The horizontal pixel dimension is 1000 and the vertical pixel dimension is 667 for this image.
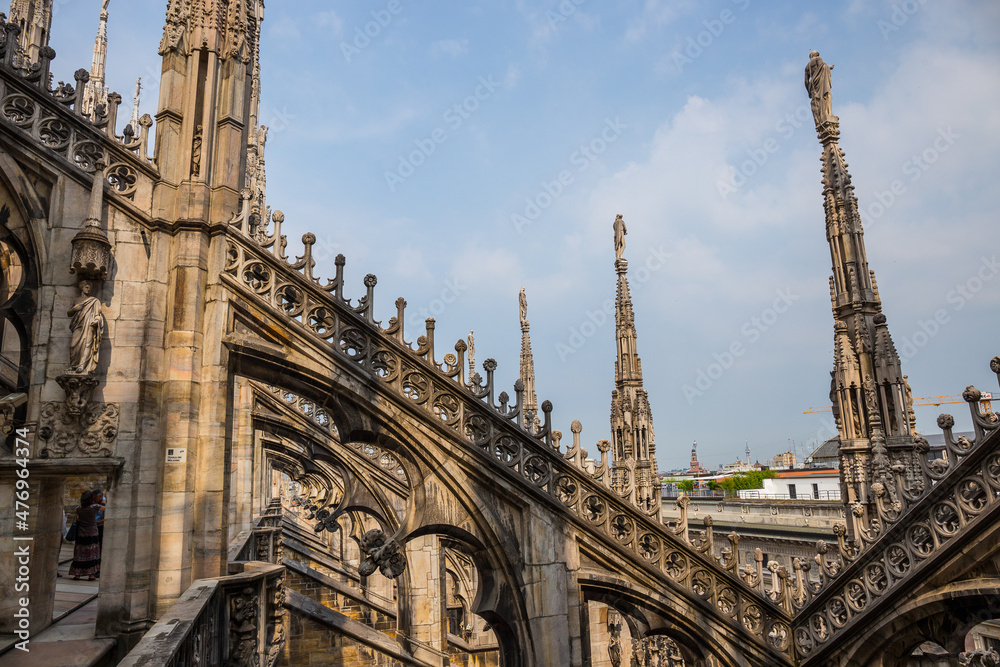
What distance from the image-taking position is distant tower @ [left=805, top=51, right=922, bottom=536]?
1077 cm

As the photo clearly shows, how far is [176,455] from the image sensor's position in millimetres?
6742

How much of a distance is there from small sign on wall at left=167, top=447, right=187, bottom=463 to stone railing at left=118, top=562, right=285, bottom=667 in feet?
4.43

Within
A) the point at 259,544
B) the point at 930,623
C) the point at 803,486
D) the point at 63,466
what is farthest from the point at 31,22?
the point at 803,486

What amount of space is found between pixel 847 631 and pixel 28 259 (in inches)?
407

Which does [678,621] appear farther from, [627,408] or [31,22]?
[31,22]

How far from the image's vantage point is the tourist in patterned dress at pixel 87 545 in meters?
10.2

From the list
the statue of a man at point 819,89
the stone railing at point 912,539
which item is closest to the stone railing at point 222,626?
the stone railing at point 912,539

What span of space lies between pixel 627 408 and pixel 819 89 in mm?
9938

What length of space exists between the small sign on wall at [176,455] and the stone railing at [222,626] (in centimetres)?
135

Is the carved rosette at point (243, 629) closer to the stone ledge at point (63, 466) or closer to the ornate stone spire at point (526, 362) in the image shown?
the stone ledge at point (63, 466)

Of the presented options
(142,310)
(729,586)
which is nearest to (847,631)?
(729,586)

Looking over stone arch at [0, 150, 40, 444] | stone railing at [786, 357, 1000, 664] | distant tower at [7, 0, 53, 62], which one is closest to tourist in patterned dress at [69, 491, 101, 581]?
stone arch at [0, 150, 40, 444]

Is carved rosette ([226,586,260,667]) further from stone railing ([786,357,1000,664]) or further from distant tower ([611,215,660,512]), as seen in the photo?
distant tower ([611,215,660,512])

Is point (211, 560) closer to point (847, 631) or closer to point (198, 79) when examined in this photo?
point (198, 79)
